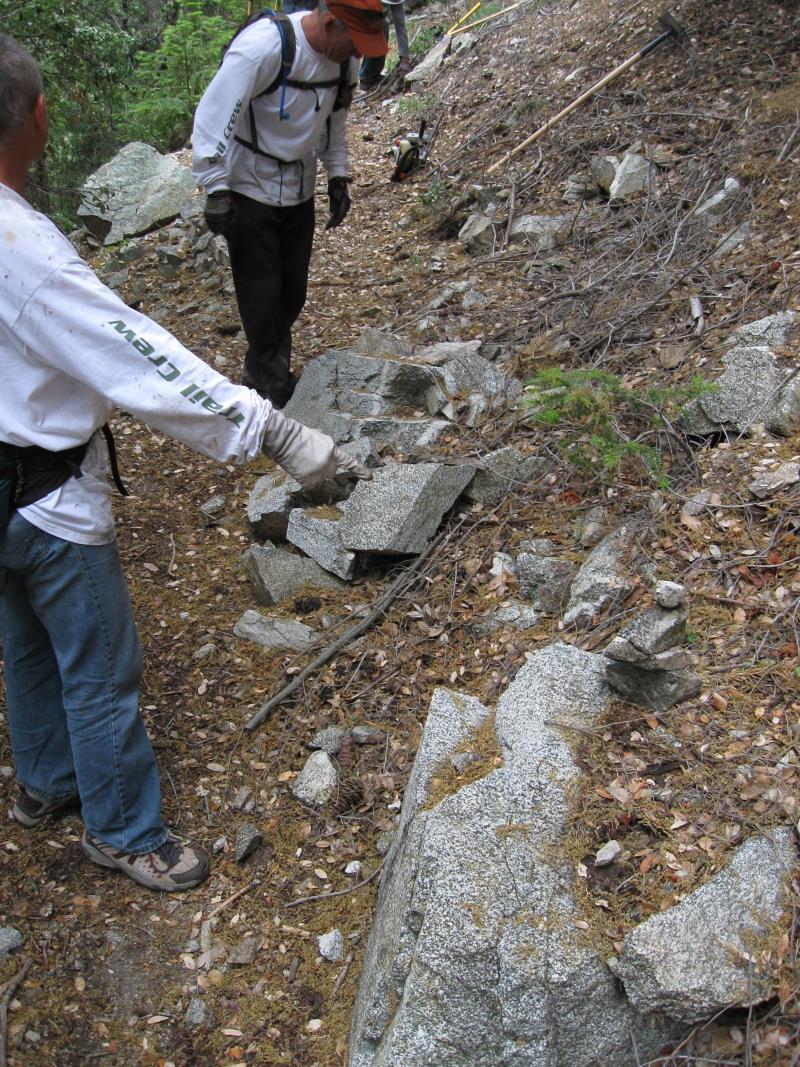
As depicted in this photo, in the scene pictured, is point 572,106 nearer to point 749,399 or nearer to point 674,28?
point 674,28

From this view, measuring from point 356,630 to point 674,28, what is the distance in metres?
6.77

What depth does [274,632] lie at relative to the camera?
12.1 ft

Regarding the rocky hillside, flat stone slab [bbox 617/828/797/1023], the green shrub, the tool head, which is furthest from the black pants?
the green shrub

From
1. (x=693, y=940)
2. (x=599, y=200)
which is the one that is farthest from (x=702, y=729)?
(x=599, y=200)

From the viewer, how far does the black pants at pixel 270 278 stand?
4.45m

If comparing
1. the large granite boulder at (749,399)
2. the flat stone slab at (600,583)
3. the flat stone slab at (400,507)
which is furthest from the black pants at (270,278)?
the flat stone slab at (600,583)

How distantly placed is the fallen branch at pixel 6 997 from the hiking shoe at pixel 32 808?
20.2 inches

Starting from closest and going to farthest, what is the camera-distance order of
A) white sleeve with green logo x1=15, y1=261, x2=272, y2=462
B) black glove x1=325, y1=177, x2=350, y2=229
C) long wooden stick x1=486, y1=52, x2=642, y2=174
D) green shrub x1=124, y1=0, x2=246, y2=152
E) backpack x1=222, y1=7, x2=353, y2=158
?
white sleeve with green logo x1=15, y1=261, x2=272, y2=462
backpack x1=222, y1=7, x2=353, y2=158
black glove x1=325, y1=177, x2=350, y2=229
long wooden stick x1=486, y1=52, x2=642, y2=174
green shrub x1=124, y1=0, x2=246, y2=152

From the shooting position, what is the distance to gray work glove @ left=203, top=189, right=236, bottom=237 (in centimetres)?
421

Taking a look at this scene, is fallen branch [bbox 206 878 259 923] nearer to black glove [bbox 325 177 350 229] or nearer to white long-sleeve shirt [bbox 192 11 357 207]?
white long-sleeve shirt [bbox 192 11 357 207]

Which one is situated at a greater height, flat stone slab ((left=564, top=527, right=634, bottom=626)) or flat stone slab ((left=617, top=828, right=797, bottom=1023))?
flat stone slab ((left=617, top=828, right=797, bottom=1023))

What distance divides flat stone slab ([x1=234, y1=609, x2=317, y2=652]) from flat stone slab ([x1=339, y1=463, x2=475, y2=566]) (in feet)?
1.42

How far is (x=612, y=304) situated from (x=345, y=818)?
11.5 ft

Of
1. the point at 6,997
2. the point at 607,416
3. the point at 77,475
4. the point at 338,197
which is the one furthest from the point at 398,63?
the point at 6,997
